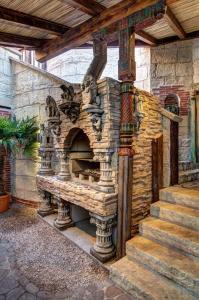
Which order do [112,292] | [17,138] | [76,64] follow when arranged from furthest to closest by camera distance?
[76,64]
[17,138]
[112,292]

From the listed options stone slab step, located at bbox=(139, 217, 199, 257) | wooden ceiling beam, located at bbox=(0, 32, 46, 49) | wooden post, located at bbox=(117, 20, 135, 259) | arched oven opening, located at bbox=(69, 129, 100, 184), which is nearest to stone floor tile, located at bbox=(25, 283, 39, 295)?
wooden post, located at bbox=(117, 20, 135, 259)

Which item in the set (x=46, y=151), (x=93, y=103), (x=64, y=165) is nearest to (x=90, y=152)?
(x=64, y=165)

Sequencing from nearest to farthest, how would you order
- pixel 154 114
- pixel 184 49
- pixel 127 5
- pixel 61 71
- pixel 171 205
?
pixel 127 5, pixel 171 205, pixel 154 114, pixel 184 49, pixel 61 71

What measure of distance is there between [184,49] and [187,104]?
4.61 feet

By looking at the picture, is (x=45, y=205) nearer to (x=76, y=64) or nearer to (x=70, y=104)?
(x=70, y=104)

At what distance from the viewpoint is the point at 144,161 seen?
3.88 metres

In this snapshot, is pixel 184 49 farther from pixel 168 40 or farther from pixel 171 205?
pixel 171 205

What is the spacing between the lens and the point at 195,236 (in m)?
2.92

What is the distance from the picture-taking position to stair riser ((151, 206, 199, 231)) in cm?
314

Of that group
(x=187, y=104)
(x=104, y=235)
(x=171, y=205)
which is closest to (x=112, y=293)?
(x=104, y=235)

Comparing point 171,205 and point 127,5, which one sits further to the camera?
point 171,205

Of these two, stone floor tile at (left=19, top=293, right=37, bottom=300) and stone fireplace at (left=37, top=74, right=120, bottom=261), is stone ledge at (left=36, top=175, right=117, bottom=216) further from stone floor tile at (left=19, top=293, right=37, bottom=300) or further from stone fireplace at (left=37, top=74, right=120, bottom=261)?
stone floor tile at (left=19, top=293, right=37, bottom=300)

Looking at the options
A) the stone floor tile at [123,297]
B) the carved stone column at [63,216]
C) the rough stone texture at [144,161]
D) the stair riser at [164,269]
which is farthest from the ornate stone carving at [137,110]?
the stone floor tile at [123,297]

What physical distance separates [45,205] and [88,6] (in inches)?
176
